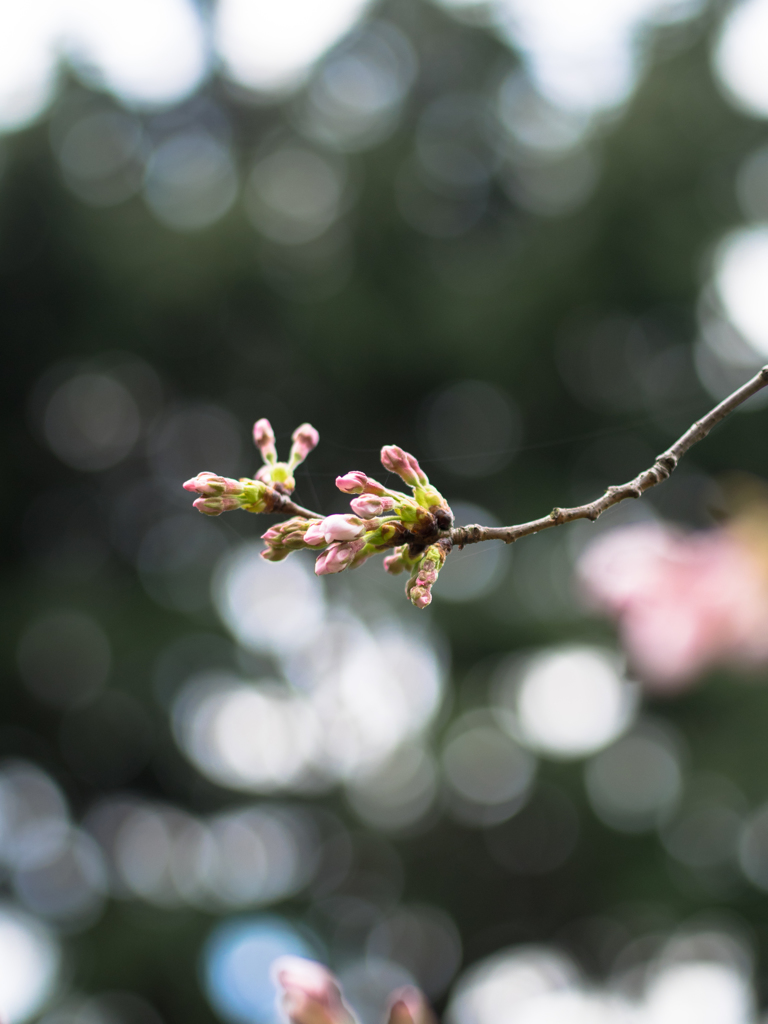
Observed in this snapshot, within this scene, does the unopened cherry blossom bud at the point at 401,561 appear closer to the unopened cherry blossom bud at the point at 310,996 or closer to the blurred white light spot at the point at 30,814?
the unopened cherry blossom bud at the point at 310,996

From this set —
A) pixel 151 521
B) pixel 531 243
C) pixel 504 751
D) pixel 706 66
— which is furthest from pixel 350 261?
pixel 504 751

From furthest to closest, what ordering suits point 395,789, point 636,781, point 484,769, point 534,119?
point 534,119
point 636,781
point 395,789
point 484,769

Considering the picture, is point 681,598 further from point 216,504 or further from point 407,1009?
point 216,504

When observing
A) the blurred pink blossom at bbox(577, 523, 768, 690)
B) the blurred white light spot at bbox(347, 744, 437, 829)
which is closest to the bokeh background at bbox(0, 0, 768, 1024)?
the blurred white light spot at bbox(347, 744, 437, 829)

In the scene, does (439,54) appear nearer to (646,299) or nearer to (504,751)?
→ (646,299)

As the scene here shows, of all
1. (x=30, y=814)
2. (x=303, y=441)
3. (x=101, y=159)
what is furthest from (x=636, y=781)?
(x=101, y=159)

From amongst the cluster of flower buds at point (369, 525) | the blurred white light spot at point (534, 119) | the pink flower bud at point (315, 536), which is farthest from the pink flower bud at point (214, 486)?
the blurred white light spot at point (534, 119)
